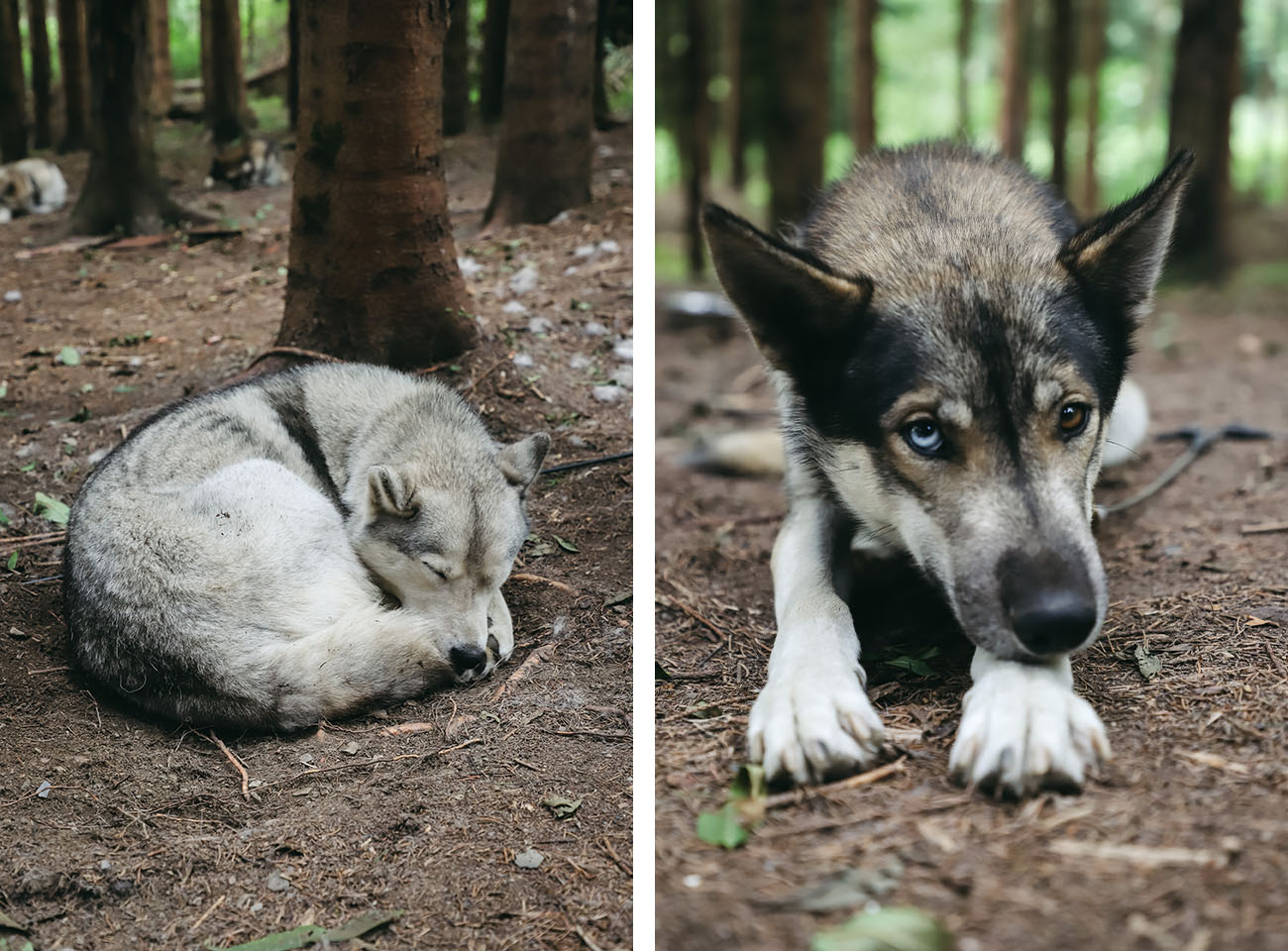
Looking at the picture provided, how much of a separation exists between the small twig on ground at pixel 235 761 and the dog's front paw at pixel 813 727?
0.95 meters

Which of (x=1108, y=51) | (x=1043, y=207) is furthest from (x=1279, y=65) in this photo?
(x=1043, y=207)

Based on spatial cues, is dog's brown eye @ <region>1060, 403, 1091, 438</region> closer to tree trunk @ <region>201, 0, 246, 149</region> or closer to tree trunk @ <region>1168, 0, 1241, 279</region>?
tree trunk @ <region>201, 0, 246, 149</region>

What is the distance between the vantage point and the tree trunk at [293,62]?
7.27ft

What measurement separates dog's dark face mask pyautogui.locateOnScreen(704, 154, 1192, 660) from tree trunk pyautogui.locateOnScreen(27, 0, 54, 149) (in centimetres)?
152

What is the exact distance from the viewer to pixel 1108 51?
1223cm

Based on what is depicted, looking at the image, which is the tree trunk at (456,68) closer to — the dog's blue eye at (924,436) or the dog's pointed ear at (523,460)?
the dog's pointed ear at (523,460)

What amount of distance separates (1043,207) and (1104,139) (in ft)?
46.7

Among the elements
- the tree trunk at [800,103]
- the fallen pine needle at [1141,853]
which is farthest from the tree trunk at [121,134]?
the tree trunk at [800,103]

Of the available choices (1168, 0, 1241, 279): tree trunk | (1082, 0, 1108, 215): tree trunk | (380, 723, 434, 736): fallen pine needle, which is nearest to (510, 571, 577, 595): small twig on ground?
(380, 723, 434, 736): fallen pine needle

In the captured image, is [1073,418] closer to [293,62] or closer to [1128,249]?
[1128,249]

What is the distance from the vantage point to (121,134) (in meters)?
2.25

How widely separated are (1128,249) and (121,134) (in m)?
2.11

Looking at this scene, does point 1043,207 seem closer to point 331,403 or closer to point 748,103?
point 331,403

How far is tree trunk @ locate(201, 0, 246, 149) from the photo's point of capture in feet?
7.25
